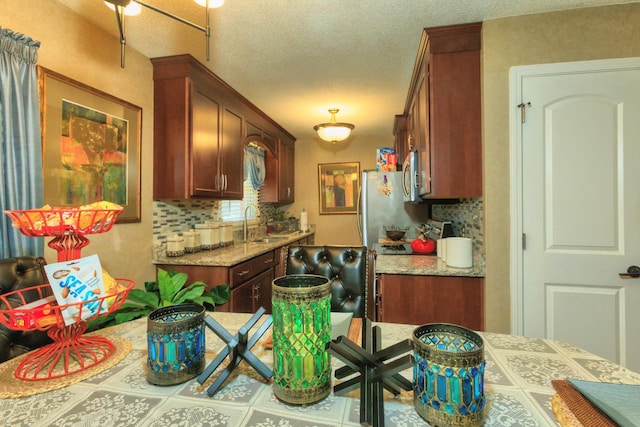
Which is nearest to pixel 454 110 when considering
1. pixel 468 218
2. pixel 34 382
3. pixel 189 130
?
pixel 468 218

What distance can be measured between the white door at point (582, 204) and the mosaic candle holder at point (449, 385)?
5.38 feet

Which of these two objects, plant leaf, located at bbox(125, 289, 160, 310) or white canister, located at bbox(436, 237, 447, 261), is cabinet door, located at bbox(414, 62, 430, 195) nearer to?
white canister, located at bbox(436, 237, 447, 261)

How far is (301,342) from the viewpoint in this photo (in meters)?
0.61

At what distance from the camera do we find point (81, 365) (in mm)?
769

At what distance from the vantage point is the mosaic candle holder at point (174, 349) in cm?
67

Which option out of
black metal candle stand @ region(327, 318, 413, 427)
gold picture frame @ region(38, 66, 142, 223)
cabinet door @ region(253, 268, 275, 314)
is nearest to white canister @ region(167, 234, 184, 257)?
gold picture frame @ region(38, 66, 142, 223)

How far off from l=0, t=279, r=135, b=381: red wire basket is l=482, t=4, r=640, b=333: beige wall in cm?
195

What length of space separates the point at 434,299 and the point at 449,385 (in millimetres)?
1593

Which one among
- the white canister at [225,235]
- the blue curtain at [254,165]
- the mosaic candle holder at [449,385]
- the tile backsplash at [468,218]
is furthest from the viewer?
the blue curtain at [254,165]

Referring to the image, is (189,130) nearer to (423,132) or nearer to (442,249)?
(423,132)

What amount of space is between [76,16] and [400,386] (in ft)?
8.27

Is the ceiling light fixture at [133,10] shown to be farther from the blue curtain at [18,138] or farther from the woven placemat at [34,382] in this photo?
the woven placemat at [34,382]

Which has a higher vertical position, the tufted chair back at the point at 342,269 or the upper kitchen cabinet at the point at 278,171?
the upper kitchen cabinet at the point at 278,171

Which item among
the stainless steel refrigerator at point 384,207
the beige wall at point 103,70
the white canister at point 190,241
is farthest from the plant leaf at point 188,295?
the stainless steel refrigerator at point 384,207
